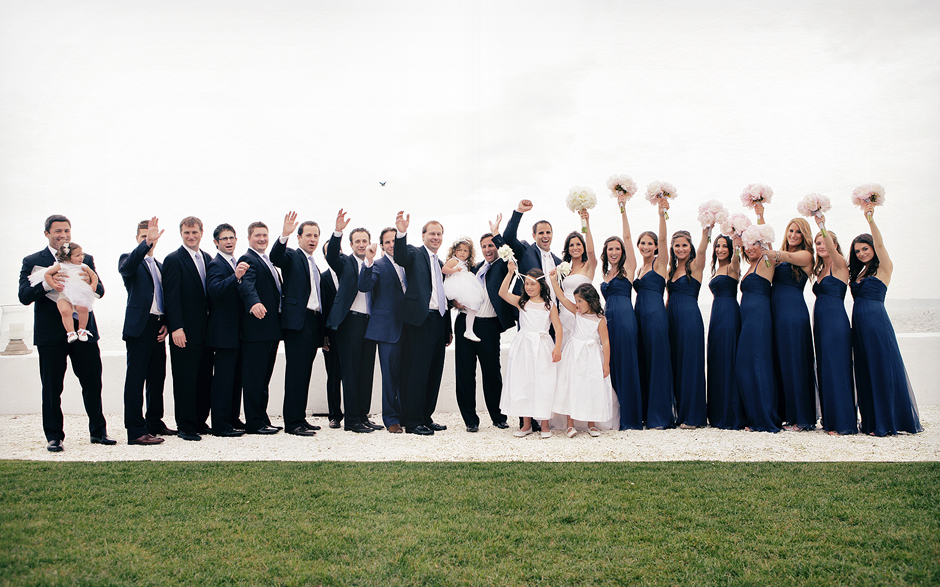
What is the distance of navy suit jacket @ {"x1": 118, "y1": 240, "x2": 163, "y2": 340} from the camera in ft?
19.2

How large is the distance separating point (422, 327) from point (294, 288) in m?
1.45

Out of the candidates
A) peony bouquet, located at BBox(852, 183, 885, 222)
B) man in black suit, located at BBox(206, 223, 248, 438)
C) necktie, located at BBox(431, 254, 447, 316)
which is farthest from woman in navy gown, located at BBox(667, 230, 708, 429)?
man in black suit, located at BBox(206, 223, 248, 438)

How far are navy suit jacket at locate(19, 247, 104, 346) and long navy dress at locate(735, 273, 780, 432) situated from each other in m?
6.80

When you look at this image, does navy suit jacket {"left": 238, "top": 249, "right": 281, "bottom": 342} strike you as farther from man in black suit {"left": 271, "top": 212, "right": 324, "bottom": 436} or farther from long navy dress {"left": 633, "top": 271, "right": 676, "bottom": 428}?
long navy dress {"left": 633, "top": 271, "right": 676, "bottom": 428}

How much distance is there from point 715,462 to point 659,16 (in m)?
6.30

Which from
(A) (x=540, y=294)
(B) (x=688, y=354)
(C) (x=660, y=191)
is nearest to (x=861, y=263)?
(B) (x=688, y=354)

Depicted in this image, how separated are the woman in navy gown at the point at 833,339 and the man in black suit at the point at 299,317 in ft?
17.7

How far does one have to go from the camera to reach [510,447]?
579 cm

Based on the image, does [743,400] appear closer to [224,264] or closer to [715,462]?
[715,462]

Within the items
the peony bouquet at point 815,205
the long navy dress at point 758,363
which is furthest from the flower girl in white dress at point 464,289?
the peony bouquet at point 815,205

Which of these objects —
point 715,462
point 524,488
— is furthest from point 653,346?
point 524,488

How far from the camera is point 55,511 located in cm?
365

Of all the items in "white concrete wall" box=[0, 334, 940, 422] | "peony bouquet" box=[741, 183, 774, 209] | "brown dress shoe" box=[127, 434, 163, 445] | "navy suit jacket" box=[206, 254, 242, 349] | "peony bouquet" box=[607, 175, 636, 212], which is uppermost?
"peony bouquet" box=[607, 175, 636, 212]

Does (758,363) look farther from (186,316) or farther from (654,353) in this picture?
(186,316)
